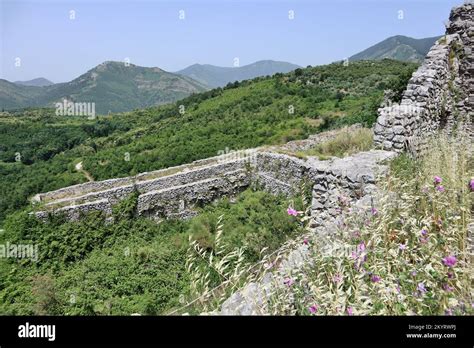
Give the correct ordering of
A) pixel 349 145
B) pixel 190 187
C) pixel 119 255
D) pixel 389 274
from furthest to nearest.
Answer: pixel 190 187 → pixel 119 255 → pixel 349 145 → pixel 389 274

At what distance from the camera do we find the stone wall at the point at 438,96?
619 centimetres

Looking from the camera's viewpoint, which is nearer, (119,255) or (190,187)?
(119,255)

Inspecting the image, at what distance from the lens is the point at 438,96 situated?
290 inches

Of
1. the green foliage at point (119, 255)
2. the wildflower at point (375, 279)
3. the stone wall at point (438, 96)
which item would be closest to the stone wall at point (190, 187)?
the green foliage at point (119, 255)

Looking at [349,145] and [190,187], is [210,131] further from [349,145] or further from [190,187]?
[349,145]

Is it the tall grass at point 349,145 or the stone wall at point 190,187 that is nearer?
the tall grass at point 349,145

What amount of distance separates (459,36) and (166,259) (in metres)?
9.58

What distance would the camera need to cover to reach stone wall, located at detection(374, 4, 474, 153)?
6.19 metres

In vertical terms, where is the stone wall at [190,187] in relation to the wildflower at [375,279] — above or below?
below

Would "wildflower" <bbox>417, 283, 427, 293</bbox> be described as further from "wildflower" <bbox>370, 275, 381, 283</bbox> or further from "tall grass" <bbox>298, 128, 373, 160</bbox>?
"tall grass" <bbox>298, 128, 373, 160</bbox>

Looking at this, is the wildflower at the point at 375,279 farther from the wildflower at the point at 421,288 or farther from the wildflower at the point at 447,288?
the wildflower at the point at 447,288

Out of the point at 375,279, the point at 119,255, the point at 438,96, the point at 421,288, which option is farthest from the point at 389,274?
the point at 119,255

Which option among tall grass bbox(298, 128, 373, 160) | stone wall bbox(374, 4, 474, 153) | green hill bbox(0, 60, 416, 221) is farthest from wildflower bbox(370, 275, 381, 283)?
green hill bbox(0, 60, 416, 221)
